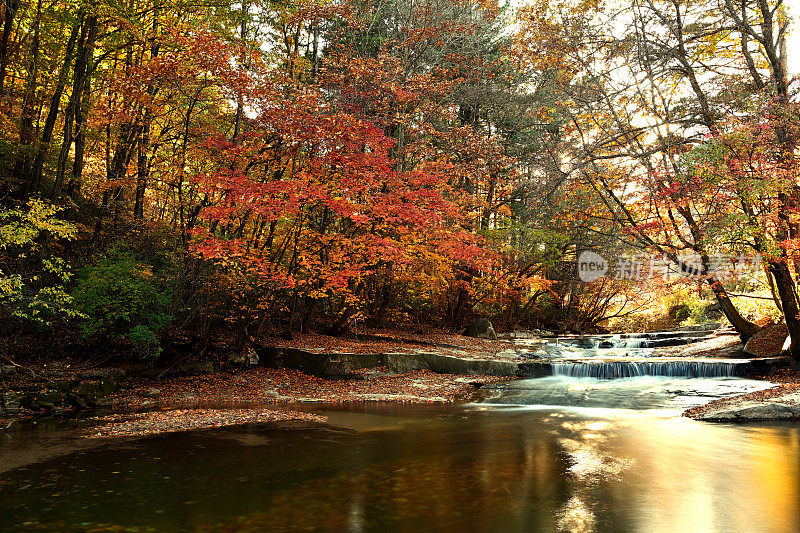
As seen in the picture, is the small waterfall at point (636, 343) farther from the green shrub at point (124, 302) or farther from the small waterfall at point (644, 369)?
the green shrub at point (124, 302)

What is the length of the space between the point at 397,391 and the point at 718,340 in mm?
12634

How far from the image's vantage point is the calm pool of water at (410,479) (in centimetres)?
495

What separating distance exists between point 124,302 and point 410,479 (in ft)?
30.3

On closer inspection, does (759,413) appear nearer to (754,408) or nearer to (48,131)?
(754,408)

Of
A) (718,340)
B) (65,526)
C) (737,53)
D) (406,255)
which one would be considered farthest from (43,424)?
(718,340)

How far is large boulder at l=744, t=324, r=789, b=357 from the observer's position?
1526 cm

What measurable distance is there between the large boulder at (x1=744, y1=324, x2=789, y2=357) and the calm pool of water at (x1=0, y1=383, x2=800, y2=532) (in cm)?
717

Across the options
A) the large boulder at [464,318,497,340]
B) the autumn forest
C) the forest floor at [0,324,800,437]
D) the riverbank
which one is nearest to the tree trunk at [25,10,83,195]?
the autumn forest

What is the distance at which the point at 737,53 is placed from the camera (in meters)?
13.4

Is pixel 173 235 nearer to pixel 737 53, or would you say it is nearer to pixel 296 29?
pixel 296 29

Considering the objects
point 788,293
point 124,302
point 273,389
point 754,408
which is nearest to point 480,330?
point 788,293

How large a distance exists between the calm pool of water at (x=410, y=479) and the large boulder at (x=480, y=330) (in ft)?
45.2

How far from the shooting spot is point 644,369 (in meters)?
15.9

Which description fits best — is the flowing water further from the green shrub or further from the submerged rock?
the green shrub
